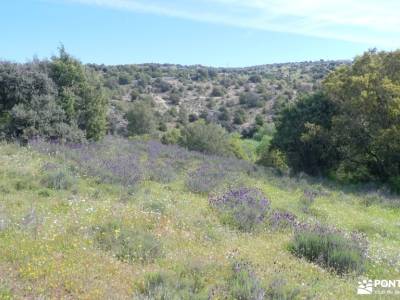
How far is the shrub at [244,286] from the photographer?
19.1ft

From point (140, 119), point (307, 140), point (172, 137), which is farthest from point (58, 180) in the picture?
point (140, 119)

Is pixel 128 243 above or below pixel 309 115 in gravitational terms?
below

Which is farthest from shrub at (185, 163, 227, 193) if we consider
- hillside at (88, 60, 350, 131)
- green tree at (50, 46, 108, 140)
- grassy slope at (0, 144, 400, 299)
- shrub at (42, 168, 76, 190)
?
hillside at (88, 60, 350, 131)

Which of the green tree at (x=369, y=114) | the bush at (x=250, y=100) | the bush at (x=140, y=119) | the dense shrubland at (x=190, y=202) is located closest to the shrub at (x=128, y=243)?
the dense shrubland at (x=190, y=202)

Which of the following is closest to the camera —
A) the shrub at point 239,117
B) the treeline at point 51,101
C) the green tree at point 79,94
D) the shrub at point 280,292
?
the shrub at point 280,292

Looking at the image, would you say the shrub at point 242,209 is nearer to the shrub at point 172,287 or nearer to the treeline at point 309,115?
the shrub at point 172,287

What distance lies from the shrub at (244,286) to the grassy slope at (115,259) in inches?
6.8

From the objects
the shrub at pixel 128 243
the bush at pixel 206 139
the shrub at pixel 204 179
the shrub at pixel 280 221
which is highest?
the shrub at pixel 128 243

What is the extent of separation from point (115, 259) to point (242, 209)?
430 centimetres

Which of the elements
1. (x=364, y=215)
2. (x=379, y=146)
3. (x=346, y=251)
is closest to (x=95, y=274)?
(x=346, y=251)

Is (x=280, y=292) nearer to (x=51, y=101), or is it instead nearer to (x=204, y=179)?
(x=204, y=179)

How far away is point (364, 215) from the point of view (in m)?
14.5

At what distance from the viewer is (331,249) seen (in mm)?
8109

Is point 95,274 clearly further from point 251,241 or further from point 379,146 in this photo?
point 379,146
